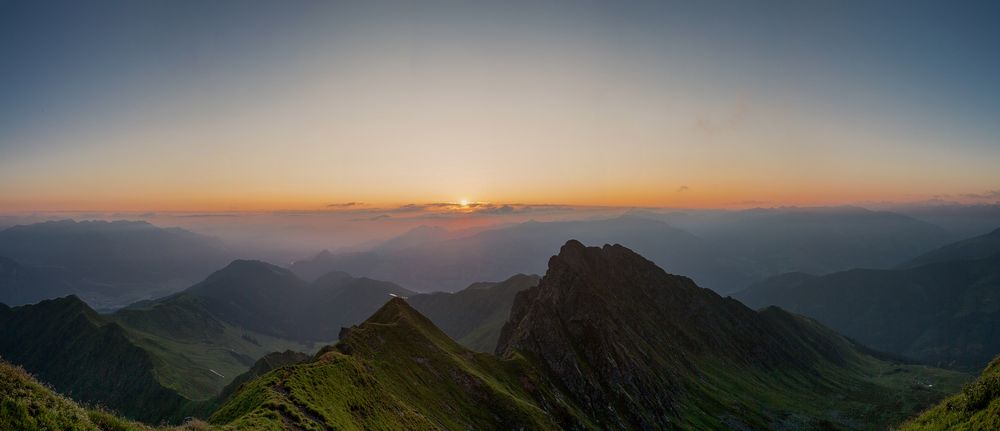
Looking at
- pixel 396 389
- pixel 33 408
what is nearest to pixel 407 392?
pixel 396 389

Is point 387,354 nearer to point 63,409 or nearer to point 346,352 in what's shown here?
point 346,352

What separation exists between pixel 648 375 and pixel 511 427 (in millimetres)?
89812

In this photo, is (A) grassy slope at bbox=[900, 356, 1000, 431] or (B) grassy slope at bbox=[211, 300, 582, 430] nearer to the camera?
(A) grassy slope at bbox=[900, 356, 1000, 431]

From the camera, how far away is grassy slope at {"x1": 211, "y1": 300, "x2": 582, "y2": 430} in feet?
172

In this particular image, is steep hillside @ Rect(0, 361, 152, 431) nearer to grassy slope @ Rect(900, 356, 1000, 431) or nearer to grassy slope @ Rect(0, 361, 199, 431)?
grassy slope @ Rect(0, 361, 199, 431)

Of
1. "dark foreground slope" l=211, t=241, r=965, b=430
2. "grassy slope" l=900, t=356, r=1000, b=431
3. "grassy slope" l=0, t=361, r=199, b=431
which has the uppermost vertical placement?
"grassy slope" l=0, t=361, r=199, b=431

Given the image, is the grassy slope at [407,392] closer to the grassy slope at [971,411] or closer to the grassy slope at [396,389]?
the grassy slope at [396,389]

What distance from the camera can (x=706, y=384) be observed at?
19812 centimetres

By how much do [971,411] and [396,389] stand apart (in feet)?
264

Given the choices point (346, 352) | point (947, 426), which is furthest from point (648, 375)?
point (947, 426)

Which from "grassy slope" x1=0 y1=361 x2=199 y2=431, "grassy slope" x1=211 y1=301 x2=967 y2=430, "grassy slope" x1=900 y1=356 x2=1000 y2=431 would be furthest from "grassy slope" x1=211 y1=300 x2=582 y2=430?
"grassy slope" x1=900 y1=356 x2=1000 y2=431

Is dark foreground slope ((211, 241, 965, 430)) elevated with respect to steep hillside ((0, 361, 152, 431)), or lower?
lower

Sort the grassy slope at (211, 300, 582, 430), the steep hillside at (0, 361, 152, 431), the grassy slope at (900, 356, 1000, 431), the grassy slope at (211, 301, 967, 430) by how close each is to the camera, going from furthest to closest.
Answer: the grassy slope at (211, 301, 967, 430) → the grassy slope at (211, 300, 582, 430) → the grassy slope at (900, 356, 1000, 431) → the steep hillside at (0, 361, 152, 431)

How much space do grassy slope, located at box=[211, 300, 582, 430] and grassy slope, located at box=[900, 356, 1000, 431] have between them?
6254 centimetres
